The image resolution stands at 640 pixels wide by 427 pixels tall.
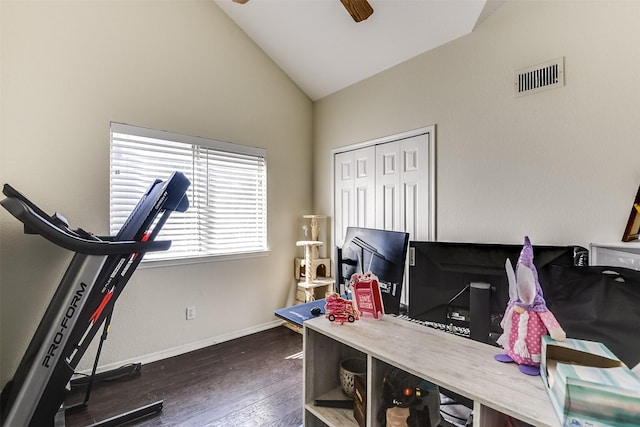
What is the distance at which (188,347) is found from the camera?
283 centimetres

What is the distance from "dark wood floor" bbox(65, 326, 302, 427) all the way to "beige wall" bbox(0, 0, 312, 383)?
0.30 metres

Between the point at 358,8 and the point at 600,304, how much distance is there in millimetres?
2160

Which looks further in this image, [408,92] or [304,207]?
[304,207]

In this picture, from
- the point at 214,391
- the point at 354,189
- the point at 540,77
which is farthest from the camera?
the point at 354,189

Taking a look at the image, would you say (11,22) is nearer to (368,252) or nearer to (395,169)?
(368,252)

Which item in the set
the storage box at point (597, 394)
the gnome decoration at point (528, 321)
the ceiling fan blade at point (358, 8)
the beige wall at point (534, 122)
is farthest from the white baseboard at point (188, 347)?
the ceiling fan blade at point (358, 8)

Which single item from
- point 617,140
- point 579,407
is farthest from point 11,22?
point 617,140

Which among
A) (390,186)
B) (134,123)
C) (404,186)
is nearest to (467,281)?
(404,186)

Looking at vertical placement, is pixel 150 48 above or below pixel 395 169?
above

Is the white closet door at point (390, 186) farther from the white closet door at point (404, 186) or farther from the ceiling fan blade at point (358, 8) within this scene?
the ceiling fan blade at point (358, 8)

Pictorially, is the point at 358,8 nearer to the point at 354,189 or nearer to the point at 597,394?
the point at 354,189

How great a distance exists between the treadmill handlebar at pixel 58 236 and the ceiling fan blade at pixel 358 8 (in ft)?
6.50

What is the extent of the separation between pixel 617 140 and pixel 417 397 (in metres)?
1.88

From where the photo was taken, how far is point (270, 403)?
2066 millimetres
